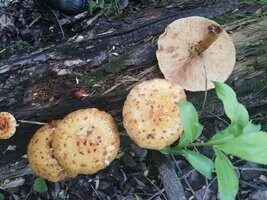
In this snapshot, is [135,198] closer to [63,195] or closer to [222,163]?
[63,195]

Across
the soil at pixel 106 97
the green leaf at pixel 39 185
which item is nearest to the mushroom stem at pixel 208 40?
the soil at pixel 106 97

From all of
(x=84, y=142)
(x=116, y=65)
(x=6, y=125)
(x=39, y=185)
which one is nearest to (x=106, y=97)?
(x=116, y=65)

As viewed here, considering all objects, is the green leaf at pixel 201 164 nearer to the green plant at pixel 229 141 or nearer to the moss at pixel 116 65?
the green plant at pixel 229 141

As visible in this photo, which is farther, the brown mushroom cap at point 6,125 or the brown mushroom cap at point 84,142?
the brown mushroom cap at point 6,125

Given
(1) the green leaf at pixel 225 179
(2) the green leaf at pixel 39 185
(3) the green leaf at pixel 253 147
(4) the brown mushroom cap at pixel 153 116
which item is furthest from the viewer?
(2) the green leaf at pixel 39 185

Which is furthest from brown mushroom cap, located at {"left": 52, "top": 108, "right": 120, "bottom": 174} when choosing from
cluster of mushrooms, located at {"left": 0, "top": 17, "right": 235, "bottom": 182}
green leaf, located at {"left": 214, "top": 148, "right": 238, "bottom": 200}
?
green leaf, located at {"left": 214, "top": 148, "right": 238, "bottom": 200}

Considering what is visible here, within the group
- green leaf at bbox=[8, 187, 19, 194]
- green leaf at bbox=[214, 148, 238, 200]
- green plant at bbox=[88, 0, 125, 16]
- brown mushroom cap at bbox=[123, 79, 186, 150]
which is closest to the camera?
green leaf at bbox=[214, 148, 238, 200]

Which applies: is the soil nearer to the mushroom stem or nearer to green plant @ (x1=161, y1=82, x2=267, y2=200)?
the mushroom stem
